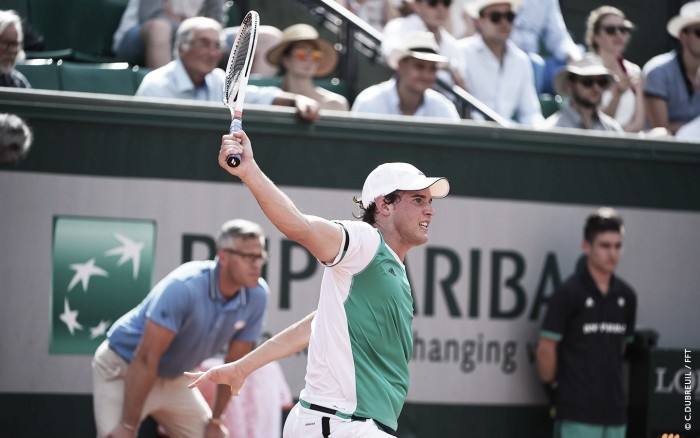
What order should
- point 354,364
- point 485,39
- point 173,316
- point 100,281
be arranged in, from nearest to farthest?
point 354,364, point 173,316, point 100,281, point 485,39

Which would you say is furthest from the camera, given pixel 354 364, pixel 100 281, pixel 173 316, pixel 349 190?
pixel 349 190

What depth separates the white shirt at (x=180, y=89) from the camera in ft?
24.9

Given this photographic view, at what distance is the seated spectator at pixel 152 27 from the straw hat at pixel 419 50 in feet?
5.24

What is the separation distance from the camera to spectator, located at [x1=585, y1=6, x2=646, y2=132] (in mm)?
9344

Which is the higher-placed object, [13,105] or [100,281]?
[13,105]

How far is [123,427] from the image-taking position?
653 cm

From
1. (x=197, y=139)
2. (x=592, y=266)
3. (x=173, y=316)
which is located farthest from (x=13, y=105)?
(x=592, y=266)

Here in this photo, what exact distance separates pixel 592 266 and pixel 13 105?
12.2ft

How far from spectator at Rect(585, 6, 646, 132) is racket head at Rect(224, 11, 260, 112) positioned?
525cm

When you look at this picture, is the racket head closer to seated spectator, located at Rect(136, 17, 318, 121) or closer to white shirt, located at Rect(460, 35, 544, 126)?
seated spectator, located at Rect(136, 17, 318, 121)

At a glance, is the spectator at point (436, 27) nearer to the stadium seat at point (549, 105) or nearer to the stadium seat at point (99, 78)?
the stadium seat at point (549, 105)

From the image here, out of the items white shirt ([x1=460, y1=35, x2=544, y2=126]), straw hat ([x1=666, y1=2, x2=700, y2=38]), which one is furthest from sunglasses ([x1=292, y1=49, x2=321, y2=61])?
straw hat ([x1=666, y1=2, x2=700, y2=38])

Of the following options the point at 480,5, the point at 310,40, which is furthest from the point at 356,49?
the point at 480,5

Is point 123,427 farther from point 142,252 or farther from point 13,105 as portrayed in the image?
point 13,105
